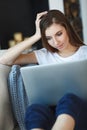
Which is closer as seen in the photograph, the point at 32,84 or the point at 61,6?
the point at 32,84

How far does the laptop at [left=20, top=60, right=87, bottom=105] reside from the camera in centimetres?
111

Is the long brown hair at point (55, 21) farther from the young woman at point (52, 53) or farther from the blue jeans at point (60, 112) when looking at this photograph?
the blue jeans at point (60, 112)

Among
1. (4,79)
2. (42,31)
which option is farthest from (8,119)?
(42,31)

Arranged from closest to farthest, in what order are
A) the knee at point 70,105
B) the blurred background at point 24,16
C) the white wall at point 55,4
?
the knee at point 70,105 < the white wall at point 55,4 < the blurred background at point 24,16

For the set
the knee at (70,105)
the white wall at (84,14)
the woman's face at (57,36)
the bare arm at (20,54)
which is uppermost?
the woman's face at (57,36)

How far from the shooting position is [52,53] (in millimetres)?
1494

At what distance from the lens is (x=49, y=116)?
1.18m

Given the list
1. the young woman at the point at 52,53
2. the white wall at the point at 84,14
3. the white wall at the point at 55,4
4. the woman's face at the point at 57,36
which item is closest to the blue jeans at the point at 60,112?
the young woman at the point at 52,53

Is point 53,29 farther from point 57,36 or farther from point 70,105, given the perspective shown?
point 70,105

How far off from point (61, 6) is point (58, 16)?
1.42 m

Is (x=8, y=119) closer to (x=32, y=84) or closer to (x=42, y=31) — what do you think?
(x=32, y=84)

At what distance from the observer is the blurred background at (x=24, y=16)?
2.87 m

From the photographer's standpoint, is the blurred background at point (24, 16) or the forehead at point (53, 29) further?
the blurred background at point (24, 16)

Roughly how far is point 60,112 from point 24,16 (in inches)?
78.7
